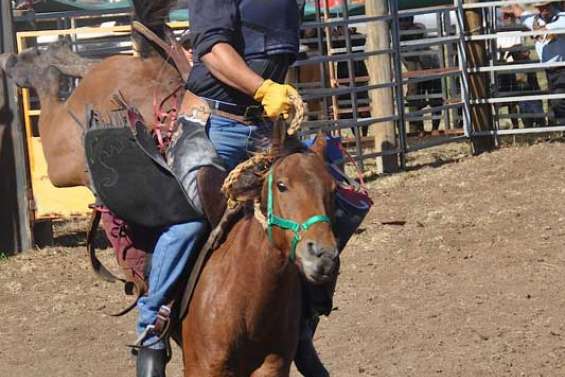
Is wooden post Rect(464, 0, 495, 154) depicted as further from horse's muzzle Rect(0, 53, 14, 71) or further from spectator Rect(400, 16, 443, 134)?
horse's muzzle Rect(0, 53, 14, 71)

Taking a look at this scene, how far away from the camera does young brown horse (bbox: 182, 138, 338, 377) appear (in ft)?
13.8

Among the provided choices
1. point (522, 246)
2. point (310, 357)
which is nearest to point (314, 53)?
point (522, 246)

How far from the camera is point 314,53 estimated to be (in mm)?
14742

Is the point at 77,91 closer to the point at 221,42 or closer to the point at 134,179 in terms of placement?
the point at 134,179

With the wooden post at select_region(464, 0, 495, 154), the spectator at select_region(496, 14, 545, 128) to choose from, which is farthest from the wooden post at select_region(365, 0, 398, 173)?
the spectator at select_region(496, 14, 545, 128)

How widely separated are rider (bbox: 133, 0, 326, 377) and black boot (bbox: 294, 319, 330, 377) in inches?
23.1

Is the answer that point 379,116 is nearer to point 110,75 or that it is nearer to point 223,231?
point 110,75

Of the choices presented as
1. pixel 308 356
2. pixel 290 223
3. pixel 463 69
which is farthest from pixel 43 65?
pixel 463 69

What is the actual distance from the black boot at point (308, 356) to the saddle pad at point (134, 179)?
741 mm

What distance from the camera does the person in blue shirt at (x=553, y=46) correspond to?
1317 centimetres

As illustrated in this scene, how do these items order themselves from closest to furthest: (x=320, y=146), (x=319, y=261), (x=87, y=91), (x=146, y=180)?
(x=319, y=261)
(x=320, y=146)
(x=146, y=180)
(x=87, y=91)

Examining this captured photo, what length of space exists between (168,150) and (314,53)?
32.4 feet

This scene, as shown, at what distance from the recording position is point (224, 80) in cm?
459

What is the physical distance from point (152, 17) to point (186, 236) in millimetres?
1700
